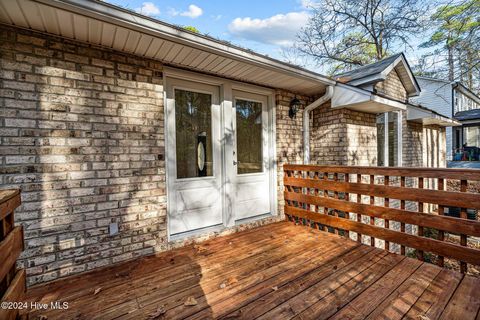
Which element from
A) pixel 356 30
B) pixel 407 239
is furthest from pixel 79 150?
pixel 356 30

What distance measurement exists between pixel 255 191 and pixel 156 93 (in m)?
2.08

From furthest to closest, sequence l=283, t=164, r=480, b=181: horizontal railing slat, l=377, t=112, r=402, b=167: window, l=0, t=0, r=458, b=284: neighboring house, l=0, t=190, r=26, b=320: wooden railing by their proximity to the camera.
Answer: l=377, t=112, r=402, b=167: window < l=283, t=164, r=480, b=181: horizontal railing slat < l=0, t=0, r=458, b=284: neighboring house < l=0, t=190, r=26, b=320: wooden railing

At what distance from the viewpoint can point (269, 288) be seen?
2012mm

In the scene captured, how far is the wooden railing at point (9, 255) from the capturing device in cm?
115

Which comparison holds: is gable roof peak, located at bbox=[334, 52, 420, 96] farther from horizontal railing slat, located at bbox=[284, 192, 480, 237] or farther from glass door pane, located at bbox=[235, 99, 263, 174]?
horizontal railing slat, located at bbox=[284, 192, 480, 237]

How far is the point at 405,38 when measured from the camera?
30.1ft

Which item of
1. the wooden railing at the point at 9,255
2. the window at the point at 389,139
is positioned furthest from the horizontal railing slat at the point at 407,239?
the wooden railing at the point at 9,255

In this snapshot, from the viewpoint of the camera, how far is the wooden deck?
1.72 metres

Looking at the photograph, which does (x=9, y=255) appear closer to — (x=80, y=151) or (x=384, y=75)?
(x=80, y=151)

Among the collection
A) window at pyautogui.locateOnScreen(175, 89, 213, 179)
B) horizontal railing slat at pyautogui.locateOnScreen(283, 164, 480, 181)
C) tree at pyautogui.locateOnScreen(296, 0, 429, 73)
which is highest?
tree at pyautogui.locateOnScreen(296, 0, 429, 73)

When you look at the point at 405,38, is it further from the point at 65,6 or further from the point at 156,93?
the point at 65,6

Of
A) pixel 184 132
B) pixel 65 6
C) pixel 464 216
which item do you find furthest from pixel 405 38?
pixel 65 6

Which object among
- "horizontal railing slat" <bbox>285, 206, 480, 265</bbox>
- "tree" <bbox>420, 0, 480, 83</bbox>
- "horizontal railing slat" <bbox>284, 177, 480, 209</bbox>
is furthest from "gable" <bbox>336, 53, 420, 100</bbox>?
"horizontal railing slat" <bbox>285, 206, 480, 265</bbox>

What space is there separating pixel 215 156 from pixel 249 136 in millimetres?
726
